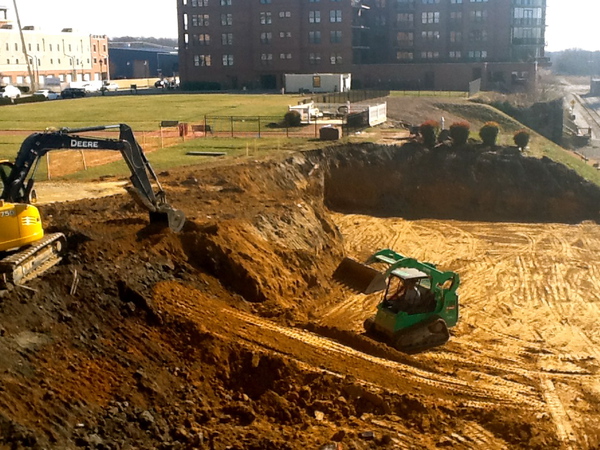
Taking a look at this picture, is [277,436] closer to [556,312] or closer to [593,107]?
[556,312]

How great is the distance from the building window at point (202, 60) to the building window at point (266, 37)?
9.24 m

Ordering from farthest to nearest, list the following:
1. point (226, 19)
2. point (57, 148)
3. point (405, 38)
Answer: point (405, 38) < point (226, 19) < point (57, 148)

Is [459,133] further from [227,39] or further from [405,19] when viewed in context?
[227,39]

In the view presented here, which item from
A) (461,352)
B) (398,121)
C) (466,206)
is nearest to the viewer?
(461,352)

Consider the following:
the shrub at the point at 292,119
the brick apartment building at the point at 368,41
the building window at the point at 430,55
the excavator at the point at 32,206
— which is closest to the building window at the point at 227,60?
the brick apartment building at the point at 368,41

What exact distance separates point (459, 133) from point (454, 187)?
3.78 metres

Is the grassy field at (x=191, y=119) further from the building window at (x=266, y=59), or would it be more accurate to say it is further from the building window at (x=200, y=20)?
the building window at (x=200, y=20)

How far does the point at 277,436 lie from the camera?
15.5m

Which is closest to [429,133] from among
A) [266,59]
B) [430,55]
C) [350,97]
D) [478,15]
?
[350,97]

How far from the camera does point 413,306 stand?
20.9 m

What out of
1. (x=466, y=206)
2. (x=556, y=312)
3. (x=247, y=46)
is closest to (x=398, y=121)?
(x=466, y=206)

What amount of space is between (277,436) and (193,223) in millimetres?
10413

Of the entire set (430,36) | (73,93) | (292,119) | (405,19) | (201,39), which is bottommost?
(292,119)

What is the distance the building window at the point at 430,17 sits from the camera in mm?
103875
